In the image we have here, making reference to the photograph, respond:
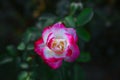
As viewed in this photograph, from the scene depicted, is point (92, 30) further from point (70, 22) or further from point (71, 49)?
point (71, 49)

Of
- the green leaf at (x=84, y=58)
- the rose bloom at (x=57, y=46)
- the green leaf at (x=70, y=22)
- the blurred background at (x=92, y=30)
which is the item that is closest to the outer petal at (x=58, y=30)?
the rose bloom at (x=57, y=46)

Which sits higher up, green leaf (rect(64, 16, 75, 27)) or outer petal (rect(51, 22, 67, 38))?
green leaf (rect(64, 16, 75, 27))

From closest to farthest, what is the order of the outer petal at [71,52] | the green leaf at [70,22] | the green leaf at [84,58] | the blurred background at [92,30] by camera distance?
the outer petal at [71,52] < the green leaf at [70,22] < the green leaf at [84,58] < the blurred background at [92,30]

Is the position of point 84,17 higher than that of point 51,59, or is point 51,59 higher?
point 84,17

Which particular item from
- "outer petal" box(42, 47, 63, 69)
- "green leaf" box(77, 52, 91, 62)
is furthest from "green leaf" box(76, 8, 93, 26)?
"outer petal" box(42, 47, 63, 69)

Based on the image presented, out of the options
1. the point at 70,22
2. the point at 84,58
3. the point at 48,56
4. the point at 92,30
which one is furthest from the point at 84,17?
the point at 92,30

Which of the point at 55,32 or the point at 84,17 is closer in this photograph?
the point at 55,32

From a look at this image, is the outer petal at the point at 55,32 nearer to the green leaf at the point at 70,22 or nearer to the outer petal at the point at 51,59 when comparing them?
Result: the outer petal at the point at 51,59

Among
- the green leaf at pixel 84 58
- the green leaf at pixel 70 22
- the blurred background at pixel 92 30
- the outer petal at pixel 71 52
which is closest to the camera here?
the outer petal at pixel 71 52

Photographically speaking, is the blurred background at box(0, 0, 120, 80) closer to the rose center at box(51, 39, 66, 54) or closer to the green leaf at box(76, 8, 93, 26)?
the green leaf at box(76, 8, 93, 26)

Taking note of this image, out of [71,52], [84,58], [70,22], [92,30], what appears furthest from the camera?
[92,30]
